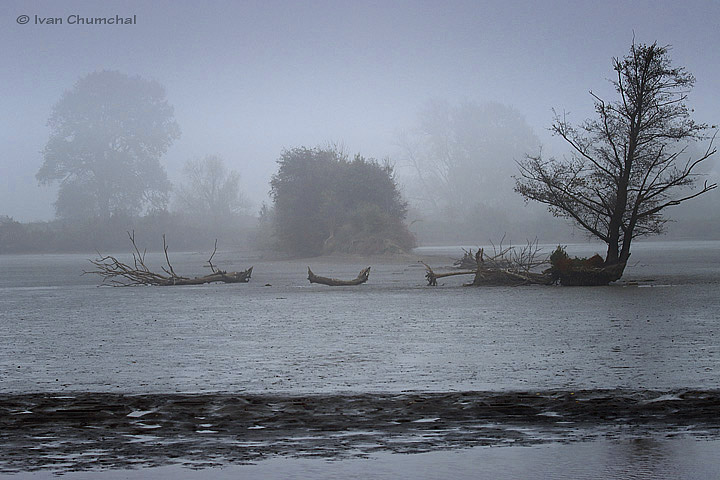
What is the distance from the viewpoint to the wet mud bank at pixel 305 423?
6.53m

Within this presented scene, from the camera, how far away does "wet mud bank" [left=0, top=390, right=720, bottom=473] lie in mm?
6531

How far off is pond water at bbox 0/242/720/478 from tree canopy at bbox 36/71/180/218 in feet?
242

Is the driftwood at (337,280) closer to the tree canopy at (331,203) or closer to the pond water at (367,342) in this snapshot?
the pond water at (367,342)

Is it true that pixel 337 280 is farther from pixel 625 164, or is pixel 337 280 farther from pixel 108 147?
pixel 108 147

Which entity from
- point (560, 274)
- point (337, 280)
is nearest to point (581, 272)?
point (560, 274)

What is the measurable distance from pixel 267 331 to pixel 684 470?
1005cm

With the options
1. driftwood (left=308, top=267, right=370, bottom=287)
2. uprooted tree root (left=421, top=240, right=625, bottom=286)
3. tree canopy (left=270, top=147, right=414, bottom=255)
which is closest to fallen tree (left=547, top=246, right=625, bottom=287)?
uprooted tree root (left=421, top=240, right=625, bottom=286)

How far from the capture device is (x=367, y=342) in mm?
13383

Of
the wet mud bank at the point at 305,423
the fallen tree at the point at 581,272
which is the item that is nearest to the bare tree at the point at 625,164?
the fallen tree at the point at 581,272

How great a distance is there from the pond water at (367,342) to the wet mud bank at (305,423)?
266 mm

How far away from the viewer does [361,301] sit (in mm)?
21906

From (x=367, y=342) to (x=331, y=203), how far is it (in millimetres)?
46266

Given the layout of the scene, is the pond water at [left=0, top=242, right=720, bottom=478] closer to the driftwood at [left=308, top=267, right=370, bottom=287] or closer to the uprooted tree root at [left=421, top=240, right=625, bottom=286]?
the uprooted tree root at [left=421, top=240, right=625, bottom=286]

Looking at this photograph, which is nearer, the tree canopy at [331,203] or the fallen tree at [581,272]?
the fallen tree at [581,272]
